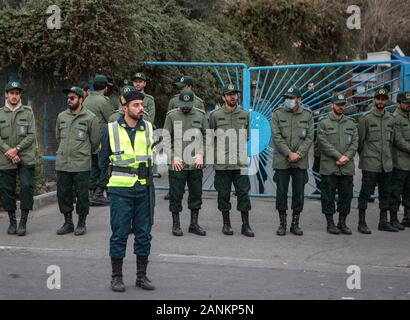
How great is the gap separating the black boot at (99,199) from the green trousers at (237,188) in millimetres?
2396

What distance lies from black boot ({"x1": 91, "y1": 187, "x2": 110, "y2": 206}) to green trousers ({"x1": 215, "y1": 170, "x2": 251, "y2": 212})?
240cm

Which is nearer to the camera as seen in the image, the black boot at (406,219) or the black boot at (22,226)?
the black boot at (22,226)

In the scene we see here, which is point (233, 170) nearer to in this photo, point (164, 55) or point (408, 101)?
point (408, 101)

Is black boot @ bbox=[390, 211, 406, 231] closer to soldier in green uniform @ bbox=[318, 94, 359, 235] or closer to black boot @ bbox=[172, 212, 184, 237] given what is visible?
soldier in green uniform @ bbox=[318, 94, 359, 235]

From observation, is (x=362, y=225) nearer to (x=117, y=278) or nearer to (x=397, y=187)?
(x=397, y=187)

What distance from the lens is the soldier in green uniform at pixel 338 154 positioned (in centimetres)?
934

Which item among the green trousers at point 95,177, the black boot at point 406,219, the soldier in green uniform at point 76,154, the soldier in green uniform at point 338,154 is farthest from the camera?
the green trousers at point 95,177

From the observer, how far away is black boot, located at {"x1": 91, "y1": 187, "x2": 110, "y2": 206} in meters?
10.9

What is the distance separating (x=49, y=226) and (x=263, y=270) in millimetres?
3545

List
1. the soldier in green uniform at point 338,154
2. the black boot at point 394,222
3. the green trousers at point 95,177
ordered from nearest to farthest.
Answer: the soldier in green uniform at point 338,154 < the black boot at point 394,222 < the green trousers at point 95,177

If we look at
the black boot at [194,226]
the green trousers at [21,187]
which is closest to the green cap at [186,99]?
the black boot at [194,226]

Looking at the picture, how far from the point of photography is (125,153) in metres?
6.60

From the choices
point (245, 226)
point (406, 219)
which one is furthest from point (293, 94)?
point (406, 219)

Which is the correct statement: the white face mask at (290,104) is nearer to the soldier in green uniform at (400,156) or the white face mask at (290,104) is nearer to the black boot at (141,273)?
the soldier in green uniform at (400,156)
